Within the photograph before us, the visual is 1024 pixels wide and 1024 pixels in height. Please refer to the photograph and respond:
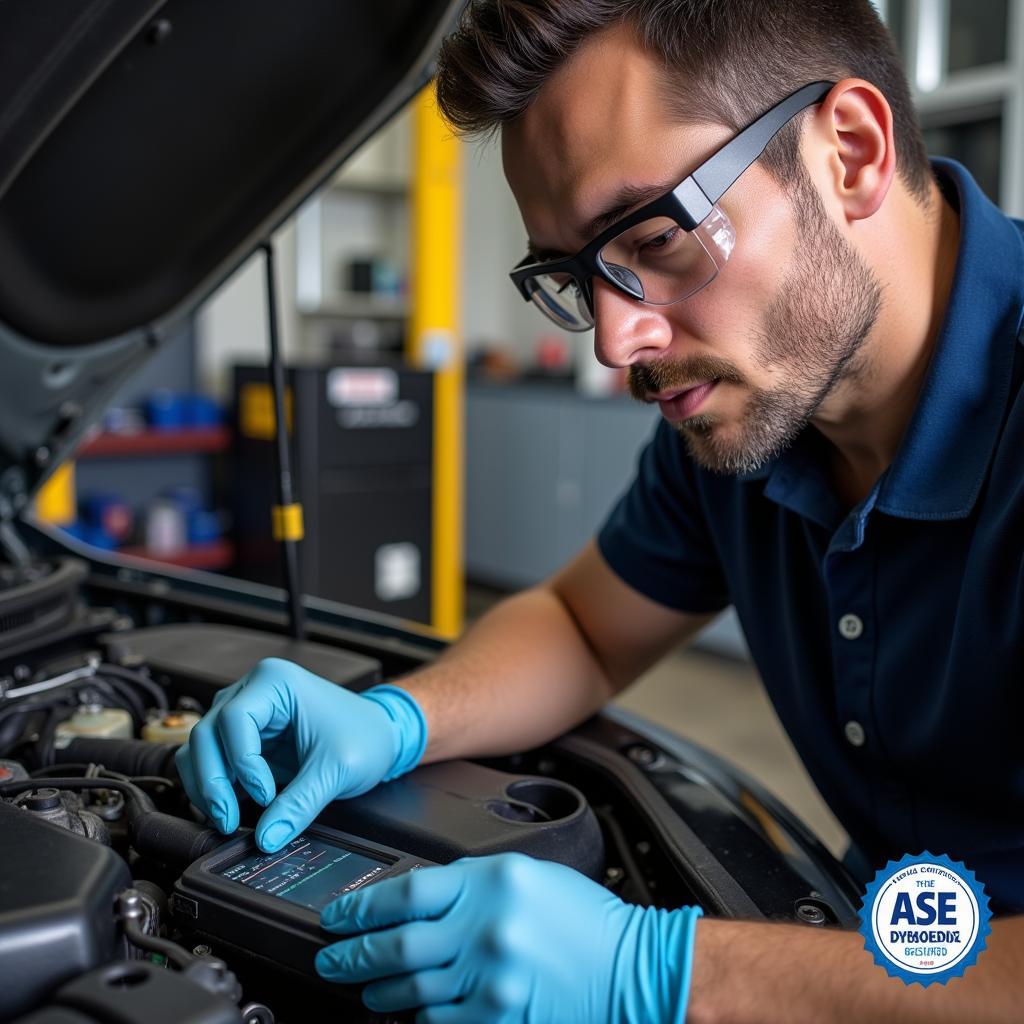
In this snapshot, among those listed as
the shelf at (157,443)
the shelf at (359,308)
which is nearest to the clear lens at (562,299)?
the shelf at (157,443)

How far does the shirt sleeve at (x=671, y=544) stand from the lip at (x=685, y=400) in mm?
260

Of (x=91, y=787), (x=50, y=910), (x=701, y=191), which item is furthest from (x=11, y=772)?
(x=701, y=191)

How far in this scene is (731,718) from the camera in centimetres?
316

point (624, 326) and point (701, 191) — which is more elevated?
point (701, 191)

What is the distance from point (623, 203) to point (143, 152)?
0.51 metres

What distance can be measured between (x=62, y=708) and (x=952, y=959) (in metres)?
0.76

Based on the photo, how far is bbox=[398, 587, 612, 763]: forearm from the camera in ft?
3.28

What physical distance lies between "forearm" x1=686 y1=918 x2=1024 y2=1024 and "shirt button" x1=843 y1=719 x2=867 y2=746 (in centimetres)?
36

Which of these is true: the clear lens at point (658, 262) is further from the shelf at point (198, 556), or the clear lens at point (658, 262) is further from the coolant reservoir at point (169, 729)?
the shelf at point (198, 556)

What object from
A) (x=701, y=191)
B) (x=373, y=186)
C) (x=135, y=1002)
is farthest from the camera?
(x=373, y=186)

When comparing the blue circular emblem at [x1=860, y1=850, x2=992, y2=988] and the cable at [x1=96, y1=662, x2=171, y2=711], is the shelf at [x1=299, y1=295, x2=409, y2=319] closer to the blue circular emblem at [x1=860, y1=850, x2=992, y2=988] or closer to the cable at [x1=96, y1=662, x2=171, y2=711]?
the cable at [x1=96, y1=662, x2=171, y2=711]

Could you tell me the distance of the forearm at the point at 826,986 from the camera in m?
0.62

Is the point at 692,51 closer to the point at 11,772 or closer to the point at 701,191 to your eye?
the point at 701,191

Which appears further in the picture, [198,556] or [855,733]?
[198,556]
